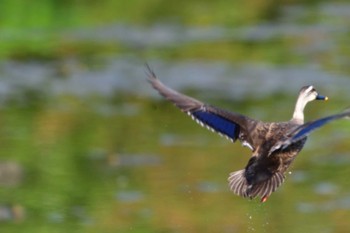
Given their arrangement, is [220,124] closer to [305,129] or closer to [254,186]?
[254,186]

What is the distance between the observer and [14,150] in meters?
12.7

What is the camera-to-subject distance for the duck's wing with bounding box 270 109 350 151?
7.52 meters

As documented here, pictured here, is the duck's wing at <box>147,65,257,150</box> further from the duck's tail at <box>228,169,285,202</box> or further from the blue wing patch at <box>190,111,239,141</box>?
the duck's tail at <box>228,169,285,202</box>

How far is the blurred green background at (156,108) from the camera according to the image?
1049 centimetres

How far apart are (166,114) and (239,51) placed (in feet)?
13.7

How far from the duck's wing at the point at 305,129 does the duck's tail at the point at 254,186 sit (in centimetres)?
24

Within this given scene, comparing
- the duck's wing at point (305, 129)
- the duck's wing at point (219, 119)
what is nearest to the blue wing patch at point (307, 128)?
the duck's wing at point (305, 129)

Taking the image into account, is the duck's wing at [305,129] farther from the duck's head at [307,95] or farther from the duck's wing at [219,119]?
the duck's head at [307,95]

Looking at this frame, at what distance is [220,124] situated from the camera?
8.92 m

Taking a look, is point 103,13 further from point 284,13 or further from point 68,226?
point 68,226

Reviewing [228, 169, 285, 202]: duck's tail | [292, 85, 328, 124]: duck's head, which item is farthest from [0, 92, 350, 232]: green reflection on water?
[228, 169, 285, 202]: duck's tail


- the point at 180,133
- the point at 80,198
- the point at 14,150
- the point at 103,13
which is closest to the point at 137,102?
the point at 180,133

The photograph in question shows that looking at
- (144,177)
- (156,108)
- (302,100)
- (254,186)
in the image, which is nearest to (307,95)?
(302,100)

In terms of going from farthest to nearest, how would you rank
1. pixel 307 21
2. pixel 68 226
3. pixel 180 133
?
pixel 307 21, pixel 180 133, pixel 68 226
